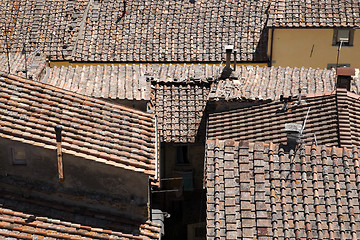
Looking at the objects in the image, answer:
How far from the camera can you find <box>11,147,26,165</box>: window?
58.4 ft

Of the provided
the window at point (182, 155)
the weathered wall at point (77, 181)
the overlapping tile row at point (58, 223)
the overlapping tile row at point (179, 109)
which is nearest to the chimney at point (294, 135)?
the weathered wall at point (77, 181)

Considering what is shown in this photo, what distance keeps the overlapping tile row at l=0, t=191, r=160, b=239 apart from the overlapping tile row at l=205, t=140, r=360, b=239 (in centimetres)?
206

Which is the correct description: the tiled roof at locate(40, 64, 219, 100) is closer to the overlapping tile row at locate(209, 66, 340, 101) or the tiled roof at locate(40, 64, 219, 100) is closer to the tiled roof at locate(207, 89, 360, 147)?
the overlapping tile row at locate(209, 66, 340, 101)

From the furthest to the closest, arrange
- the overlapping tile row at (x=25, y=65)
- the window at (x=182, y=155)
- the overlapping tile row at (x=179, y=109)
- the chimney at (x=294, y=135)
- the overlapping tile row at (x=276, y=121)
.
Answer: the window at (x=182, y=155)
the overlapping tile row at (x=179, y=109)
the overlapping tile row at (x=25, y=65)
the overlapping tile row at (x=276, y=121)
the chimney at (x=294, y=135)

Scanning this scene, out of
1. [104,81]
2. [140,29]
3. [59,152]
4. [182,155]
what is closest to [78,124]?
[59,152]

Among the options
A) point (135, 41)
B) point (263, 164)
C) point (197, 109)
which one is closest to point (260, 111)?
point (197, 109)

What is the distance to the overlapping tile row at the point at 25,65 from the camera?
25453 millimetres

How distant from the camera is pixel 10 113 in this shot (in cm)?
1822

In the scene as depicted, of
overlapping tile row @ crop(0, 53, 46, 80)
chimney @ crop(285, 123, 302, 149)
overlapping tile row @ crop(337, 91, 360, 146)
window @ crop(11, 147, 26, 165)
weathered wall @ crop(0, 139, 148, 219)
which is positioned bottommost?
weathered wall @ crop(0, 139, 148, 219)

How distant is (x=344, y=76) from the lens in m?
23.9

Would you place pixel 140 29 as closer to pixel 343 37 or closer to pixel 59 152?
pixel 343 37

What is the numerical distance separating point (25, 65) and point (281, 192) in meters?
11.7

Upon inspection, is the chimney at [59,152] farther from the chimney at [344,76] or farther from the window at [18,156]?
the chimney at [344,76]

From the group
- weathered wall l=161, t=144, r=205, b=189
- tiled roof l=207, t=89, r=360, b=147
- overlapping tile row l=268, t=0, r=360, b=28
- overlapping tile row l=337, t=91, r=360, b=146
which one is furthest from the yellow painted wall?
overlapping tile row l=337, t=91, r=360, b=146
